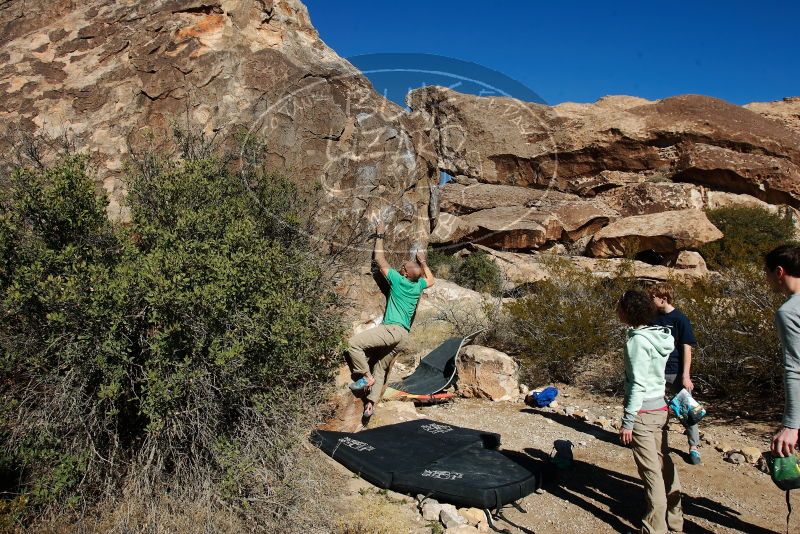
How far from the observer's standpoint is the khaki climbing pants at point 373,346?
4672mm

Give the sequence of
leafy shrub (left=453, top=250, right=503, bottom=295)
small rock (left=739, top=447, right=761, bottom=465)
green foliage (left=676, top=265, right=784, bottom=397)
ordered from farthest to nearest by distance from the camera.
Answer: leafy shrub (left=453, top=250, right=503, bottom=295) < green foliage (left=676, top=265, right=784, bottom=397) < small rock (left=739, top=447, right=761, bottom=465)

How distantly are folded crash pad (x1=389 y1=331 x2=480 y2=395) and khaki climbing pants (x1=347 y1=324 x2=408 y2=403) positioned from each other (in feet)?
5.77

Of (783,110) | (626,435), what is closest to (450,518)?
(626,435)

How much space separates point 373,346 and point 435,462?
106cm

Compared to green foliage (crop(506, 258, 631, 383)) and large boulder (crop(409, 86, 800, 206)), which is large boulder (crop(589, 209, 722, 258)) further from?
green foliage (crop(506, 258, 631, 383))

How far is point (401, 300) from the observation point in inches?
189

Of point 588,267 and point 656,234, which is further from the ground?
point 656,234

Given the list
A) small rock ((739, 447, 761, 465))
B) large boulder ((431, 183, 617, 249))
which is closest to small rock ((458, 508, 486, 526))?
small rock ((739, 447, 761, 465))

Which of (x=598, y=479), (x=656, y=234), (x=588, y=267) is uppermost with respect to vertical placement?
(x=656, y=234)

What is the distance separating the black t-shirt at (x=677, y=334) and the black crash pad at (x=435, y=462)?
1.30m

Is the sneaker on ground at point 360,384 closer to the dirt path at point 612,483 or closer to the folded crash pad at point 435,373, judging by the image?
the dirt path at point 612,483

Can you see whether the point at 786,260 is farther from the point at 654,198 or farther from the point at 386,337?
the point at 654,198

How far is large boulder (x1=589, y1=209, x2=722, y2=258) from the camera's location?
15039 mm

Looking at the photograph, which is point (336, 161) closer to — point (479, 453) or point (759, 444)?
point (479, 453)
